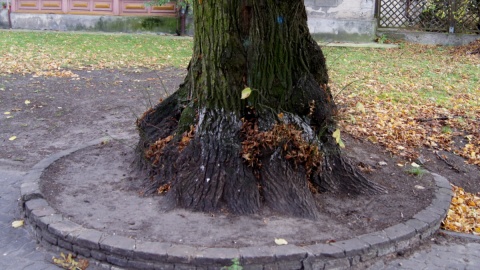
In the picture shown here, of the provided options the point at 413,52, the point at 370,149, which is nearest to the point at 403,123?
the point at 370,149

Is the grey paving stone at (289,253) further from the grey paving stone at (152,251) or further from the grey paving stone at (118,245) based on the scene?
the grey paving stone at (118,245)

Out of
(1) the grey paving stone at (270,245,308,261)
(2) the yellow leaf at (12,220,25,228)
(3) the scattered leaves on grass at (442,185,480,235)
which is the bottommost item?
(2) the yellow leaf at (12,220,25,228)

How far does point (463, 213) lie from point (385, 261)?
59.5 inches

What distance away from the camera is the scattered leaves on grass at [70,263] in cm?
421

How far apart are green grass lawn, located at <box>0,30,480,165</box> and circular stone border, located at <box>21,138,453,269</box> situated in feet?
3.83

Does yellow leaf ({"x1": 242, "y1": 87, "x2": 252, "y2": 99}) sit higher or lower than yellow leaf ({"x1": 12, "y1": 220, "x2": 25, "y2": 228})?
higher

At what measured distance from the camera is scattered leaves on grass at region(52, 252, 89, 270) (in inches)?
166

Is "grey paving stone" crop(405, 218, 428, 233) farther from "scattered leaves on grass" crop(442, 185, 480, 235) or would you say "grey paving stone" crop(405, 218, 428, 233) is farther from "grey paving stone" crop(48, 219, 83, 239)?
"grey paving stone" crop(48, 219, 83, 239)

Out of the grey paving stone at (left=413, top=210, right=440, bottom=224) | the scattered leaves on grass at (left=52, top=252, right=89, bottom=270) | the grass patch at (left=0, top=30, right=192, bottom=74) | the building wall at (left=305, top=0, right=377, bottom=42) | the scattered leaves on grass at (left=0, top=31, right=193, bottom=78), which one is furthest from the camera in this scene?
the building wall at (left=305, top=0, right=377, bottom=42)

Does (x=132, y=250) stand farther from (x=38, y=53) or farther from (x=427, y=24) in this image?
(x=427, y=24)

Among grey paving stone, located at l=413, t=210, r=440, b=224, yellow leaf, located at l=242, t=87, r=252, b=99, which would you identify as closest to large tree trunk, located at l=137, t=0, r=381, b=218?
yellow leaf, located at l=242, t=87, r=252, b=99

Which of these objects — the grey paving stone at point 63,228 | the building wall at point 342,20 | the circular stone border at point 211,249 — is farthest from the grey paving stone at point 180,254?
the building wall at point 342,20

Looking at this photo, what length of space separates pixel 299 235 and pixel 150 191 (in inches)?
61.8

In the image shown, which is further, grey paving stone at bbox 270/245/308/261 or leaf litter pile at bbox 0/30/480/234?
leaf litter pile at bbox 0/30/480/234
